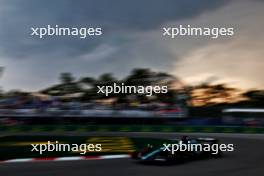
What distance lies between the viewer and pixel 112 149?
8.98 meters

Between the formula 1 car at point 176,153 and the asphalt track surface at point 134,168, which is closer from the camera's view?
the asphalt track surface at point 134,168

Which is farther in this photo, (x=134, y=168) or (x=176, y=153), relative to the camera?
(x=176, y=153)

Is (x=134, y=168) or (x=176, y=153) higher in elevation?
(x=176, y=153)

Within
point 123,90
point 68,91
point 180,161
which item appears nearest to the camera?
point 123,90

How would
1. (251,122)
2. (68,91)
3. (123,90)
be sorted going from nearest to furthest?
(123,90) < (68,91) < (251,122)

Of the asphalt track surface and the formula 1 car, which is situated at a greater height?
the formula 1 car

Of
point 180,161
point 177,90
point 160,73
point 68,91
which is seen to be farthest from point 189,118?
point 68,91

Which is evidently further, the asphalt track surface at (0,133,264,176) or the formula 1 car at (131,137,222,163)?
the formula 1 car at (131,137,222,163)

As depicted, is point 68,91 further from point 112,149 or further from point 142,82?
point 142,82

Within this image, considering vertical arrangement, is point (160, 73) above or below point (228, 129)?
above

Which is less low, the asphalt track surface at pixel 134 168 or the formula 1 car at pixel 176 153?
the formula 1 car at pixel 176 153

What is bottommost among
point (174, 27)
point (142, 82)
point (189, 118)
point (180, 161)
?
point (180, 161)

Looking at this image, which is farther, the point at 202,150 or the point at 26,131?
the point at 26,131

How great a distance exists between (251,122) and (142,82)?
225 inches
